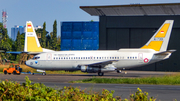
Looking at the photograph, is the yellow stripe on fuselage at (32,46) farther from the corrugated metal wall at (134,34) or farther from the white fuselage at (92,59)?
the corrugated metal wall at (134,34)

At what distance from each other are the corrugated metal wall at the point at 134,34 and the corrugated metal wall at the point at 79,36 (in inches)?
56.7

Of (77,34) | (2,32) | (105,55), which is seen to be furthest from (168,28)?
(2,32)

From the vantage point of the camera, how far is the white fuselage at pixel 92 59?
34.1 meters

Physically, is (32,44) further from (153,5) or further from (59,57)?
(153,5)

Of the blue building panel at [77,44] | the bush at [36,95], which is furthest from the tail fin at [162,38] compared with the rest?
the bush at [36,95]

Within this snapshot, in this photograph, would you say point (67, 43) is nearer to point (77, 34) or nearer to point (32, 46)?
point (77, 34)

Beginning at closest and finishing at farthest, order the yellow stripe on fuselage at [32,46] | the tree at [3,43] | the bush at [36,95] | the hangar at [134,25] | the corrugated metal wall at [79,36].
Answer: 1. the bush at [36,95]
2. the yellow stripe on fuselage at [32,46]
3. the hangar at [134,25]
4. the corrugated metal wall at [79,36]
5. the tree at [3,43]

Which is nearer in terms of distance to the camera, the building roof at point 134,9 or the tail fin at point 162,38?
the tail fin at point 162,38

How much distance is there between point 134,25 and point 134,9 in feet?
9.58

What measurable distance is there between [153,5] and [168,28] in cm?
1134

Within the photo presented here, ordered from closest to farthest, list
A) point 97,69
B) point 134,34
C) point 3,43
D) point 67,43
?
point 97,69 < point 67,43 < point 134,34 < point 3,43

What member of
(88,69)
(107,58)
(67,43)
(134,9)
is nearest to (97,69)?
(88,69)

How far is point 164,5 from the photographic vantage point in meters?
45.1

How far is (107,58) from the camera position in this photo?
34625mm
